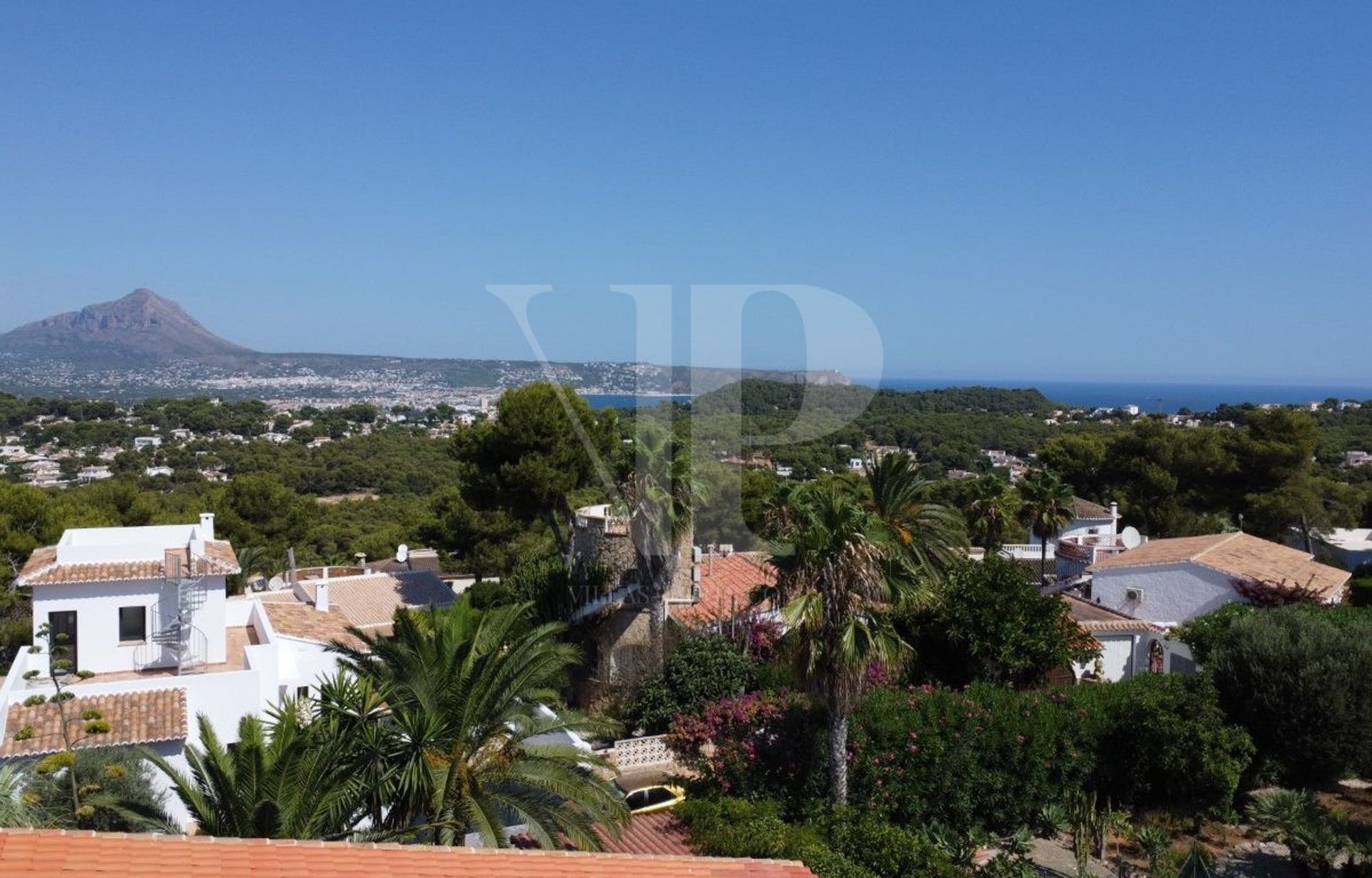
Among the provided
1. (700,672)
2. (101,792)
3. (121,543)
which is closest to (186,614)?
(121,543)

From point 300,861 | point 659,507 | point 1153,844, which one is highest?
point 659,507

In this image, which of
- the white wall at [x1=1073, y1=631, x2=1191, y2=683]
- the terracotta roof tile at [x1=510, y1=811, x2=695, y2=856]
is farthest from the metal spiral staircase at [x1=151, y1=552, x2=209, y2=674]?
the white wall at [x1=1073, y1=631, x2=1191, y2=683]

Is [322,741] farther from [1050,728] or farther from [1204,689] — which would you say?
[1204,689]

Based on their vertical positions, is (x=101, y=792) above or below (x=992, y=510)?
below

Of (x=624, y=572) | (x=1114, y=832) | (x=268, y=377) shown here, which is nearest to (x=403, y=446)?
(x=624, y=572)

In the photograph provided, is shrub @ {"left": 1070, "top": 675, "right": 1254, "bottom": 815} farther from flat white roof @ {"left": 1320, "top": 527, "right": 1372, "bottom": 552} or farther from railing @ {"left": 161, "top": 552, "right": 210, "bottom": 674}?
flat white roof @ {"left": 1320, "top": 527, "right": 1372, "bottom": 552}

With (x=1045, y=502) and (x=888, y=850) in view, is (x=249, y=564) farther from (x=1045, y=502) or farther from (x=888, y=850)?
(x=888, y=850)
